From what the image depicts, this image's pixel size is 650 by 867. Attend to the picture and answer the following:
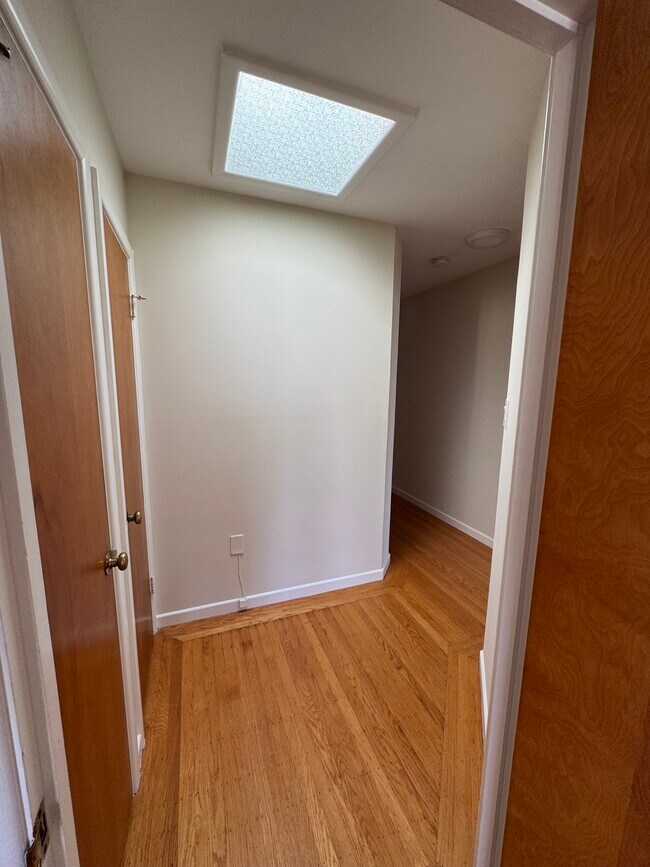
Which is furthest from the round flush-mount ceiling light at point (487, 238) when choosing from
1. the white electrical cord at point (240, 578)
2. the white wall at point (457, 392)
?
the white electrical cord at point (240, 578)

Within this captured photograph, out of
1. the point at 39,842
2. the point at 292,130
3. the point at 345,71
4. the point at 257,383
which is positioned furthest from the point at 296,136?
the point at 39,842

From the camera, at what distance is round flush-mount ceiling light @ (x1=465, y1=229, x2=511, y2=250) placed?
219cm

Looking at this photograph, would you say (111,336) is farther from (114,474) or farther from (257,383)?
(257,383)

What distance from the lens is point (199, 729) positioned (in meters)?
1.42

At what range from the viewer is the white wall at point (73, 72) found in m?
0.69

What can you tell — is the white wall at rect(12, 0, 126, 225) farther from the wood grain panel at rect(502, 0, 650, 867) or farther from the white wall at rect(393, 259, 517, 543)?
the white wall at rect(393, 259, 517, 543)

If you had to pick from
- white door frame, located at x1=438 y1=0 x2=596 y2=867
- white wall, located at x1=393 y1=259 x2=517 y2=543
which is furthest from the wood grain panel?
white wall, located at x1=393 y1=259 x2=517 y2=543

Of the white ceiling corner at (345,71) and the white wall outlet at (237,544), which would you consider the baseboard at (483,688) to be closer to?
the white wall outlet at (237,544)

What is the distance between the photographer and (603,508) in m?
0.53

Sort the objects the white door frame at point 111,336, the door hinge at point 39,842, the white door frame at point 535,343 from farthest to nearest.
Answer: the white door frame at point 111,336, the white door frame at point 535,343, the door hinge at point 39,842

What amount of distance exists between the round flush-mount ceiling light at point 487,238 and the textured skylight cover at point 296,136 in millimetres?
1063

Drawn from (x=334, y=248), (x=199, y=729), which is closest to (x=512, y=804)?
(x=199, y=729)

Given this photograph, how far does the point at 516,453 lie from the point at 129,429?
1467mm

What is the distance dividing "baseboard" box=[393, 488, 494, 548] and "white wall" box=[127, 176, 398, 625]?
140 centimetres
